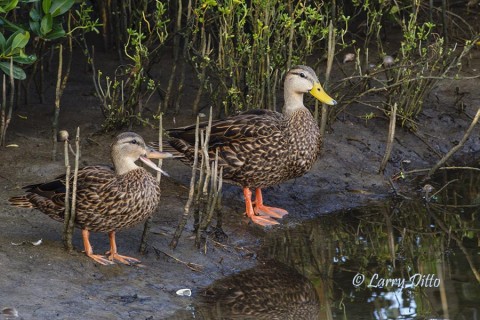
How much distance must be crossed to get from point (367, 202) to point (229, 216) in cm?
138

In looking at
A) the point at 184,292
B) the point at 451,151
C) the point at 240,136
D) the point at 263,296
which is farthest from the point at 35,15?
the point at 451,151

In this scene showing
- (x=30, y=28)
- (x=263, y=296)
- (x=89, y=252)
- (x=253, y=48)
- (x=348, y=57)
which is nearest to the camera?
(x=263, y=296)

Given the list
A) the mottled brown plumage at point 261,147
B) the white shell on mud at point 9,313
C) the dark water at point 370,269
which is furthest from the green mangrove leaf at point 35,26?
the white shell on mud at point 9,313

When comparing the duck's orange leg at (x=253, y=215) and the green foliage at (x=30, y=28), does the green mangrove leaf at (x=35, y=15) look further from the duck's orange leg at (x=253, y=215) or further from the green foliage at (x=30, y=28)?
the duck's orange leg at (x=253, y=215)

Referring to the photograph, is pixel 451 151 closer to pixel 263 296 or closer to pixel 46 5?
pixel 263 296

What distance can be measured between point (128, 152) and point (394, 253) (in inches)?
84.4

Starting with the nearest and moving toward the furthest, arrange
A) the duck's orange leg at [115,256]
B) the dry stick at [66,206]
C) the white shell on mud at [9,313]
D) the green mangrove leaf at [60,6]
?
the white shell on mud at [9,313], the dry stick at [66,206], the duck's orange leg at [115,256], the green mangrove leaf at [60,6]

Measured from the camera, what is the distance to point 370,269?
765 centimetres

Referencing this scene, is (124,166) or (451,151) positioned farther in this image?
(451,151)

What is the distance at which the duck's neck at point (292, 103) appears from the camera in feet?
29.3

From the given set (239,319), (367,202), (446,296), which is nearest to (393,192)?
(367,202)

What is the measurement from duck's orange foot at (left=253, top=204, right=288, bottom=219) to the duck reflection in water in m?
1.04

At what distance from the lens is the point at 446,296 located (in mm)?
7027

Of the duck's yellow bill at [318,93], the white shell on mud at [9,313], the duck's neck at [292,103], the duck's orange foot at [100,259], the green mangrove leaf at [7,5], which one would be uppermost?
the green mangrove leaf at [7,5]
